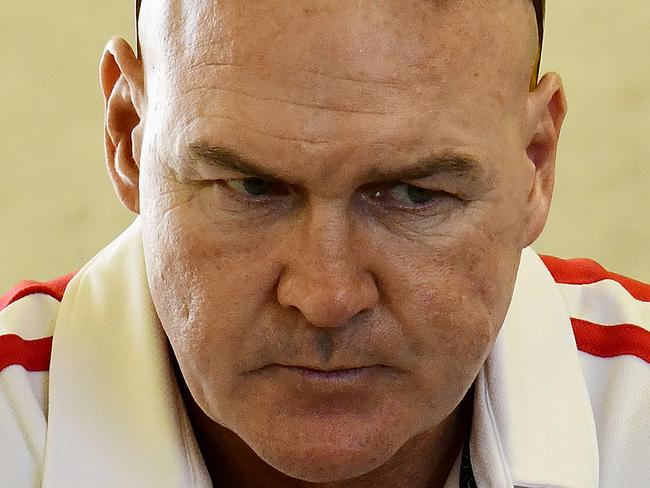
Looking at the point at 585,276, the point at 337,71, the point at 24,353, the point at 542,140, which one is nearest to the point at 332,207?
the point at 337,71

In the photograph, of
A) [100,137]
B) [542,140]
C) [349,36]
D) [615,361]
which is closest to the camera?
[349,36]

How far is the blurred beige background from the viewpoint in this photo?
2.08 meters

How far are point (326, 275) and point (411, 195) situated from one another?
4.8 inches

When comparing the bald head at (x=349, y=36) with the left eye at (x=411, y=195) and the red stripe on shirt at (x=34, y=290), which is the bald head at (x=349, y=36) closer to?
the left eye at (x=411, y=195)

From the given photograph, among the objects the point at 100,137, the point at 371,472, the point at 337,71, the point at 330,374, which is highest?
the point at 100,137

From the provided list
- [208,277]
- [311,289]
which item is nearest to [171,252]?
[208,277]

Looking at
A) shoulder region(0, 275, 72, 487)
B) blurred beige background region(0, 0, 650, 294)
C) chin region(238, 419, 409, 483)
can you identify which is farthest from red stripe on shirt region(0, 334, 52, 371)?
blurred beige background region(0, 0, 650, 294)

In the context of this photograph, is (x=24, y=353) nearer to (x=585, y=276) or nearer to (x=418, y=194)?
(x=418, y=194)

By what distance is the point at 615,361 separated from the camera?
1.37 m

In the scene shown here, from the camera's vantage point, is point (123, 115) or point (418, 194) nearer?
point (418, 194)

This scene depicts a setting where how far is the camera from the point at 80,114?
210 cm

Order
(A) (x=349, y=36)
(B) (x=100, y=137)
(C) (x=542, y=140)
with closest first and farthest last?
(A) (x=349, y=36) → (C) (x=542, y=140) → (B) (x=100, y=137)

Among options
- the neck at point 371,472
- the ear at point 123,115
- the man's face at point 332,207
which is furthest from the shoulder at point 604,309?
the ear at point 123,115

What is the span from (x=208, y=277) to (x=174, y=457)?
22 cm
